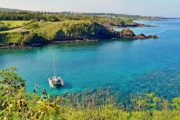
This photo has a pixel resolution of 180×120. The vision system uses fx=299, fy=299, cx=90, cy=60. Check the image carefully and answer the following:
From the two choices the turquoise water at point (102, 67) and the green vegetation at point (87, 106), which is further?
the turquoise water at point (102, 67)

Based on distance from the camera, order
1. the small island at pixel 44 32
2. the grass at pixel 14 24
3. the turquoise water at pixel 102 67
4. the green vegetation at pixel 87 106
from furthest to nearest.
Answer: the grass at pixel 14 24 → the small island at pixel 44 32 → the turquoise water at pixel 102 67 → the green vegetation at pixel 87 106

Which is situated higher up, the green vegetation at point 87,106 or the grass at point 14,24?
the grass at point 14,24

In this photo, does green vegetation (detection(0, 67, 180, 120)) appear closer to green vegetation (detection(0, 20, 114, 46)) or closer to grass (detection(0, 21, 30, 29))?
green vegetation (detection(0, 20, 114, 46))

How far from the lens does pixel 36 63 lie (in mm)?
86000

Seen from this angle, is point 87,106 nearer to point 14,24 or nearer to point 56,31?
point 56,31

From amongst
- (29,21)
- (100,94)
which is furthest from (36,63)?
(29,21)

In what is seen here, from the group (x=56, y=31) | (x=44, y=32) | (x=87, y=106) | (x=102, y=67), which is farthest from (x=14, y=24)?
(x=87, y=106)

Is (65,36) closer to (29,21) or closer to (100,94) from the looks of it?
(29,21)

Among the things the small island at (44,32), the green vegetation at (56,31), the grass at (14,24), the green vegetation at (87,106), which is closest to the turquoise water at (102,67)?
the green vegetation at (87,106)

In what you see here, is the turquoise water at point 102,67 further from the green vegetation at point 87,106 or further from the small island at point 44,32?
the small island at point 44,32

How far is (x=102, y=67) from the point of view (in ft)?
261

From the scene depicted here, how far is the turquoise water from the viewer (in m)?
59.2

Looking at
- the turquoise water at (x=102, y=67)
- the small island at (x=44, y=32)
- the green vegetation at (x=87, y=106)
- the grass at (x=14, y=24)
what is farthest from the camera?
the grass at (x=14, y=24)

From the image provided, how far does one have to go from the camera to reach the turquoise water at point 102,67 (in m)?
59.2
